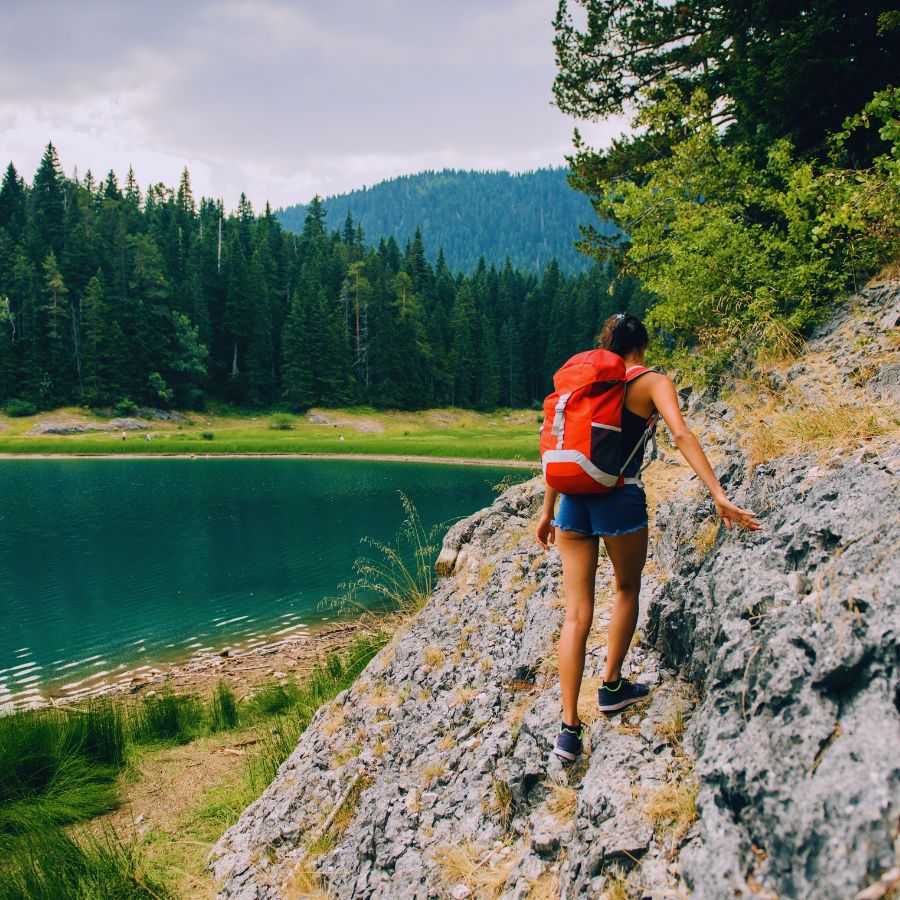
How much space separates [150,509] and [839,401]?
1309 inches

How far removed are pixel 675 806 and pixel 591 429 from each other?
1839 mm

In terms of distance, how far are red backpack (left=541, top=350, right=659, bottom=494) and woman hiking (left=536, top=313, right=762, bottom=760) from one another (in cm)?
6

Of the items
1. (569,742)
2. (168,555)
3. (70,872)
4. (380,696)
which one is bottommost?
Result: (168,555)

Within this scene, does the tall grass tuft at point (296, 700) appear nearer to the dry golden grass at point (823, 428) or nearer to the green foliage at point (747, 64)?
the dry golden grass at point (823, 428)

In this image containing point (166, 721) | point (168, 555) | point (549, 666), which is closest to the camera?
point (549, 666)

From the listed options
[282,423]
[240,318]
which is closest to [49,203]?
[240,318]

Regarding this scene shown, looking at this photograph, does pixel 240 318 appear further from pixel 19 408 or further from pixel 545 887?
pixel 545 887

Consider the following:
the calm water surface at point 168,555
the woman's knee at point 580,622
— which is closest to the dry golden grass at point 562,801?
the woman's knee at point 580,622

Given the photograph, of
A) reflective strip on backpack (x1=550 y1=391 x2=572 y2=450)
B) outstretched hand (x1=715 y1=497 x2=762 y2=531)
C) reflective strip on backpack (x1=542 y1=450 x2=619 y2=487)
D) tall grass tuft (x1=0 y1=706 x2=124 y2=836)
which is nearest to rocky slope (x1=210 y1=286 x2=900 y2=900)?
outstretched hand (x1=715 y1=497 x2=762 y2=531)

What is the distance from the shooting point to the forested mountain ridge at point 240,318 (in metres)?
74.8

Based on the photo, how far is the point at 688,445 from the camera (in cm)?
320

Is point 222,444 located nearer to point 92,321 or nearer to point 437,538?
point 92,321

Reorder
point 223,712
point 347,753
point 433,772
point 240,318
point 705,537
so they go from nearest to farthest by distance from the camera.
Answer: point 705,537 < point 433,772 < point 347,753 < point 223,712 < point 240,318

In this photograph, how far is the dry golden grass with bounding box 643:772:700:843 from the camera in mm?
2633
